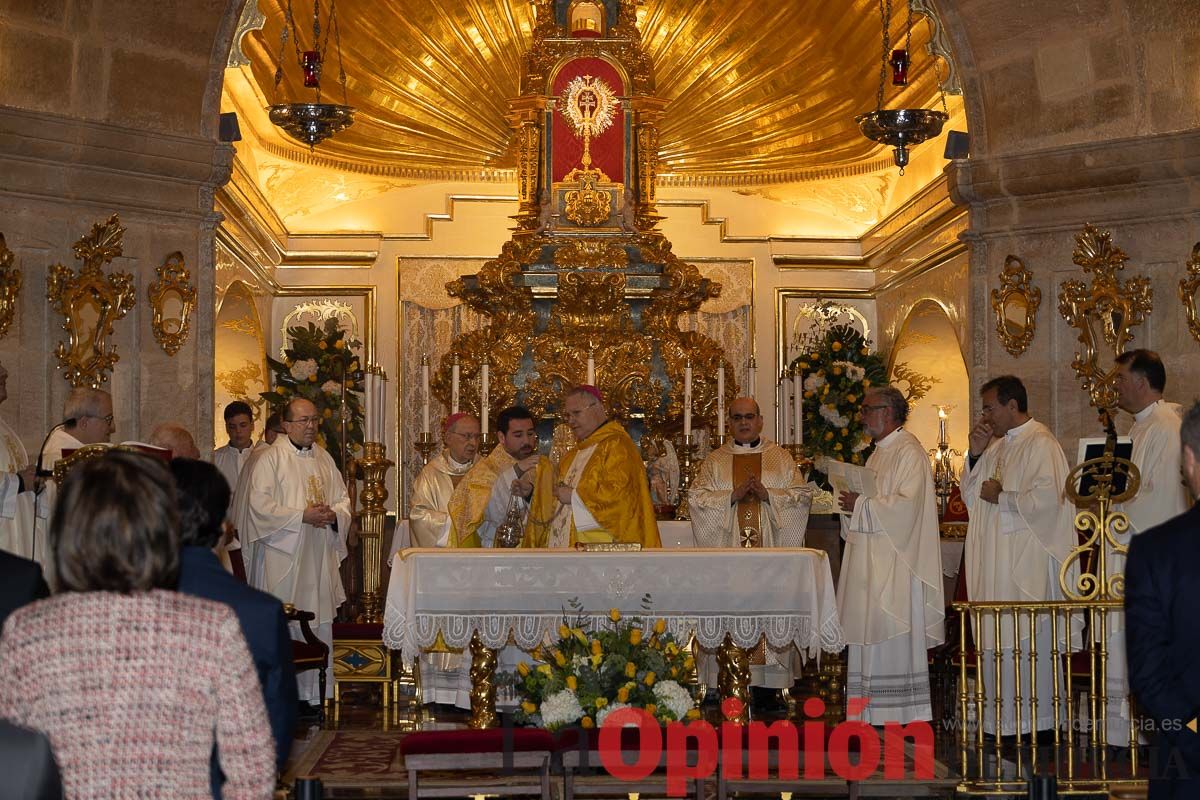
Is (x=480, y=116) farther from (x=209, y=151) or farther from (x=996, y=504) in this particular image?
(x=996, y=504)

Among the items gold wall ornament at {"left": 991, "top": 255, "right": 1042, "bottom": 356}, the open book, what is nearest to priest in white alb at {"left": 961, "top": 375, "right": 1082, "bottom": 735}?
the open book

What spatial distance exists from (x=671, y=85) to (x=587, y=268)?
2.80 meters

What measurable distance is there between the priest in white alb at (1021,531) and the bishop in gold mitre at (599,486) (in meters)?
1.88

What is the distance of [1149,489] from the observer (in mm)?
8562

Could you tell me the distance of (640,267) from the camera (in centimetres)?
1296

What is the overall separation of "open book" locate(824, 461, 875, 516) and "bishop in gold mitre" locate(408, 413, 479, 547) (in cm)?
Result: 254

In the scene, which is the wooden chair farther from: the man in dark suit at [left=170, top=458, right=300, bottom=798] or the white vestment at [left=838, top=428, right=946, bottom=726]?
the man in dark suit at [left=170, top=458, right=300, bottom=798]

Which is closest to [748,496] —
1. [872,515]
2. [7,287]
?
[872,515]

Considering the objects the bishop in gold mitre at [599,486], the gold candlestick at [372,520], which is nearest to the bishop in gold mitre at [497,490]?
the bishop in gold mitre at [599,486]

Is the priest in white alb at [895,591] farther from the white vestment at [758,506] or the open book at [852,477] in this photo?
the white vestment at [758,506]

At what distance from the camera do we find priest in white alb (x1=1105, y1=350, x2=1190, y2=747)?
8.43m

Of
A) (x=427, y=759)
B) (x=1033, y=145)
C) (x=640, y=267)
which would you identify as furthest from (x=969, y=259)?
(x=427, y=759)

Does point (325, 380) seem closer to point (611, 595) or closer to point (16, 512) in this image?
point (16, 512)

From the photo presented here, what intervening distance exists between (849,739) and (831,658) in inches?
123
